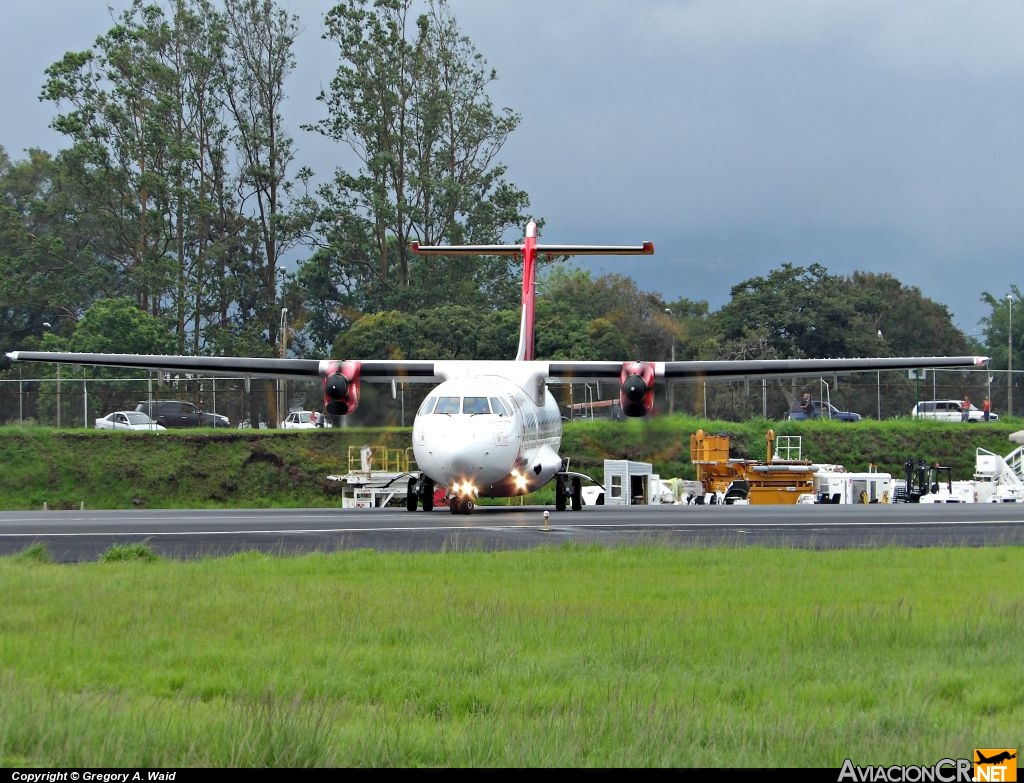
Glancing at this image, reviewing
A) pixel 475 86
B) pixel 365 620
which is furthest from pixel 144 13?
pixel 365 620

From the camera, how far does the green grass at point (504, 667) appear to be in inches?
234

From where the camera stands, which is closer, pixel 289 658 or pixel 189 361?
pixel 289 658

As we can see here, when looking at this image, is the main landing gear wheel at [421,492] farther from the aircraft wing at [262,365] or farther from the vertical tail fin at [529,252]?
the vertical tail fin at [529,252]

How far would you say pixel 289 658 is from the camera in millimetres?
8484

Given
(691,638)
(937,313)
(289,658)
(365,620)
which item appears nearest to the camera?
(289,658)

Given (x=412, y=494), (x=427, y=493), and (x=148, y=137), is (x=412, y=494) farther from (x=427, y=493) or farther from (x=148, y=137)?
(x=148, y=137)

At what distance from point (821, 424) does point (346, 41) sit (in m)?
35.6

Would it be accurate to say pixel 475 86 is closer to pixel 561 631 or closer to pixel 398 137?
pixel 398 137

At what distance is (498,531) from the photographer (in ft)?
70.0

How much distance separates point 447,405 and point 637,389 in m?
5.56

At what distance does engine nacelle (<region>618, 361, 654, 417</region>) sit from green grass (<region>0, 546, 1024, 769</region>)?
16.5 m

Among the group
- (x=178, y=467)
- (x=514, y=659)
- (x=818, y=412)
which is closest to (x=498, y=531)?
(x=514, y=659)

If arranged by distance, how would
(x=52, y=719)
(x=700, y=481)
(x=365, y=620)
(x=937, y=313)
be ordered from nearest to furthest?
(x=52, y=719) → (x=365, y=620) → (x=700, y=481) → (x=937, y=313)

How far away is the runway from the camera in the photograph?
18.1 meters
